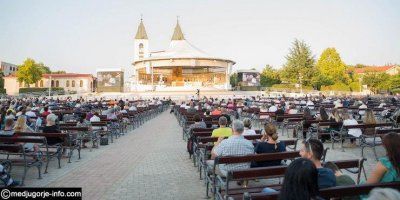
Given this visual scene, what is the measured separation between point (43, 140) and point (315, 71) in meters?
72.2

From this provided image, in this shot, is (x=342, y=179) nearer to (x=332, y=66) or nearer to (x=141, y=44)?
(x=332, y=66)

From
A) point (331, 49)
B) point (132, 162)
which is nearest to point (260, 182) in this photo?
point (132, 162)

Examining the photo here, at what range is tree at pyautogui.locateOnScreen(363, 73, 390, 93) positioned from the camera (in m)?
73.8

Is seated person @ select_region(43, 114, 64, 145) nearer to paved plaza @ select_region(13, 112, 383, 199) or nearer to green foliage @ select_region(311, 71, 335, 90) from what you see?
paved plaza @ select_region(13, 112, 383, 199)

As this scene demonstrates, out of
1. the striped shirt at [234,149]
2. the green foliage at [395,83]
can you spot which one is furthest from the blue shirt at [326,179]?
the green foliage at [395,83]

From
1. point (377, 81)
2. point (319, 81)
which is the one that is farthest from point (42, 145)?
point (377, 81)

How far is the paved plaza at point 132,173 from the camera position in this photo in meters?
7.05

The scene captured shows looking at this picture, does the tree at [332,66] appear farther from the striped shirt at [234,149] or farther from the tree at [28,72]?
the striped shirt at [234,149]

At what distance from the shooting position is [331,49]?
276 feet

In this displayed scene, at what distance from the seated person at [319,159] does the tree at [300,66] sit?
73.3m

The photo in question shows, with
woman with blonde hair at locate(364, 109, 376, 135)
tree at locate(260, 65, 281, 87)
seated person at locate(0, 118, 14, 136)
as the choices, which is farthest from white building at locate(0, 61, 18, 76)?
woman with blonde hair at locate(364, 109, 376, 135)

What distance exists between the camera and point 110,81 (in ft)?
226

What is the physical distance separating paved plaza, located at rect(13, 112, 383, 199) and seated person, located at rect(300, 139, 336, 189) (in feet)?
9.50

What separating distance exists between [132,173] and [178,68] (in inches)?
2664
